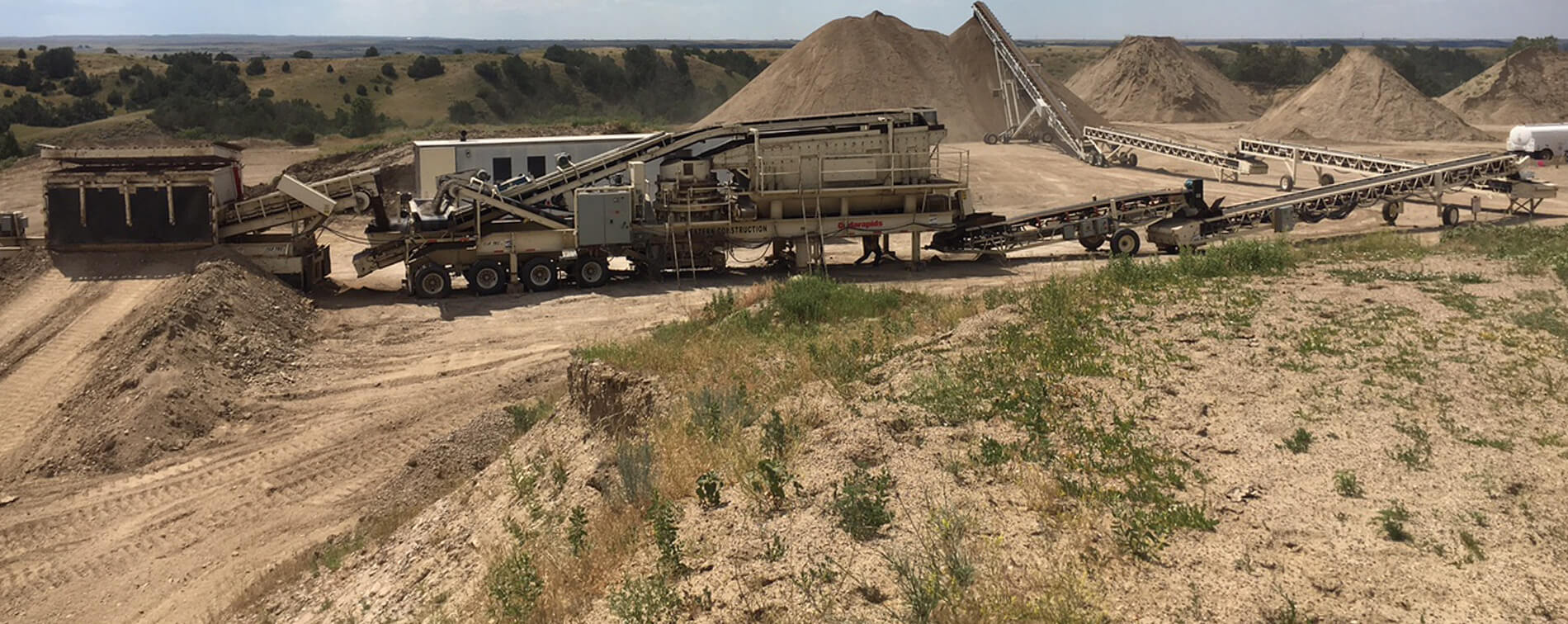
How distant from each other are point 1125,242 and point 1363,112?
3212 cm

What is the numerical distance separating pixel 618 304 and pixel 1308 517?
15.8m

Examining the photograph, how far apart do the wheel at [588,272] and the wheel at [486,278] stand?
1440 millimetres

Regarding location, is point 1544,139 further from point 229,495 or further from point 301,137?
point 301,137

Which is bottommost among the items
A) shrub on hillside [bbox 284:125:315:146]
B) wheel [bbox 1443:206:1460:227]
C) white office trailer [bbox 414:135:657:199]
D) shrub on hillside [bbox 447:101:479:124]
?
wheel [bbox 1443:206:1460:227]

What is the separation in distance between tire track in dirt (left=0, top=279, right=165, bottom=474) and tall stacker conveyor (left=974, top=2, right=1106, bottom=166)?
33.9 metres

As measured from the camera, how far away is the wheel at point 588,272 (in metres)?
23.7

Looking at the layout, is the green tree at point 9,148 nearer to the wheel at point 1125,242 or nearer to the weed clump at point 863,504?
the wheel at point 1125,242

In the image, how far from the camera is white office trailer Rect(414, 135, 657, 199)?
28.4 metres

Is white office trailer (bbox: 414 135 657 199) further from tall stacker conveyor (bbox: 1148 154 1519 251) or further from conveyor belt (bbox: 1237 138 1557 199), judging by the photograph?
conveyor belt (bbox: 1237 138 1557 199)

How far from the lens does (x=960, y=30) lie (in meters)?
51.5

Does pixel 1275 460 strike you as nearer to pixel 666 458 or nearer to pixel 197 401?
pixel 666 458

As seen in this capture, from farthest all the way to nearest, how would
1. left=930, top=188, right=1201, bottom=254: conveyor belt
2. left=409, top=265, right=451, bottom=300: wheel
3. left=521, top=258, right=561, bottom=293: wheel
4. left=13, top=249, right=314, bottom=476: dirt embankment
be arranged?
1. left=930, top=188, right=1201, bottom=254: conveyor belt
2. left=521, top=258, right=561, bottom=293: wheel
3. left=409, top=265, right=451, bottom=300: wheel
4. left=13, top=249, right=314, bottom=476: dirt embankment

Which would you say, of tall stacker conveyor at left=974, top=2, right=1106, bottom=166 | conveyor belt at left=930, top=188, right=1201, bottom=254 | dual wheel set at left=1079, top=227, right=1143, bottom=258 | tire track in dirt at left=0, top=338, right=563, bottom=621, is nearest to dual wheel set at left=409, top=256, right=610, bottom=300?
tire track in dirt at left=0, top=338, right=563, bottom=621

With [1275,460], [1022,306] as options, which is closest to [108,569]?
[1022,306]
